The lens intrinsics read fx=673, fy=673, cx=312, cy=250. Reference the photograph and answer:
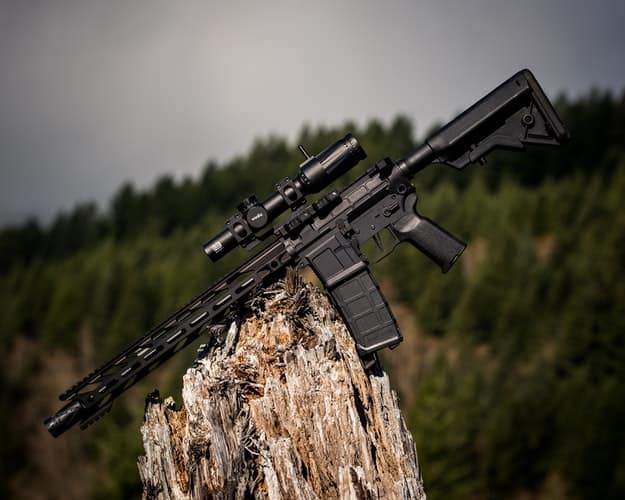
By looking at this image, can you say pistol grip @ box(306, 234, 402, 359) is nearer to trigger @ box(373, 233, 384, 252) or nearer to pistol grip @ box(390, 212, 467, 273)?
trigger @ box(373, 233, 384, 252)

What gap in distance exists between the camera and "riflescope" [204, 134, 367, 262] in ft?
41.0

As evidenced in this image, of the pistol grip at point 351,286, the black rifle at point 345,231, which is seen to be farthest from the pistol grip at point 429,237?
the pistol grip at point 351,286

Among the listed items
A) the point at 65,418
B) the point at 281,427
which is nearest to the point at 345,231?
the point at 281,427

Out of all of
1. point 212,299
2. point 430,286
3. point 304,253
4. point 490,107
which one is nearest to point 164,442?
point 212,299

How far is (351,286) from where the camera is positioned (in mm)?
12805

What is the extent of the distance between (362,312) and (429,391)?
29621 millimetres

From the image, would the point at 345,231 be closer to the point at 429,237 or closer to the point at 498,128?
the point at 429,237

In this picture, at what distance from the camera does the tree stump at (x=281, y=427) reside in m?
10.9

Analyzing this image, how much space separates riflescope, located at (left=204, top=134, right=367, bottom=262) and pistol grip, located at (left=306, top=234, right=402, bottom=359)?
1031 mm

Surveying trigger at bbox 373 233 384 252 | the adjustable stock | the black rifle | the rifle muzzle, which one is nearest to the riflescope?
the black rifle

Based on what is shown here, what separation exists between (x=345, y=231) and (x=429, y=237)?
66.0 inches

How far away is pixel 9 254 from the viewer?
107625mm

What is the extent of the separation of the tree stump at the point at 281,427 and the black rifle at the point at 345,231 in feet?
2.68

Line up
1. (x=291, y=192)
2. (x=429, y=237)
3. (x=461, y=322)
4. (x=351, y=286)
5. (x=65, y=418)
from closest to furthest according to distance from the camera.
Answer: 1. (x=65, y=418)
2. (x=291, y=192)
3. (x=351, y=286)
4. (x=429, y=237)
5. (x=461, y=322)
